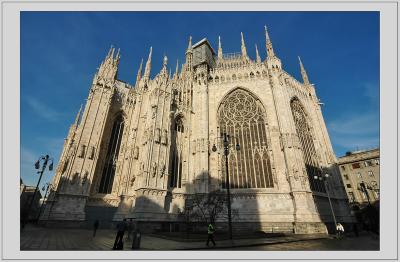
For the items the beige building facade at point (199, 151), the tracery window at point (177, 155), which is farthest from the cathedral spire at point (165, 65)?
the tracery window at point (177, 155)

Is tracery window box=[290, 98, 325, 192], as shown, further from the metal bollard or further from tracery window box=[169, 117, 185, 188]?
the metal bollard

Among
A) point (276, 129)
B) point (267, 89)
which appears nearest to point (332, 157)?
point (276, 129)

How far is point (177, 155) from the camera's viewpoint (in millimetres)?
26938

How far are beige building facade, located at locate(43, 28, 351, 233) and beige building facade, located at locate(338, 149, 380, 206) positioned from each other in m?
23.0

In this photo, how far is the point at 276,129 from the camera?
1052 inches

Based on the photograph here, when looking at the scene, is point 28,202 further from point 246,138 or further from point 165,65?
point 246,138

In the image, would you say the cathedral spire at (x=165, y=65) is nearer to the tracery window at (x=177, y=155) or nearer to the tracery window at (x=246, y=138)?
the tracery window at (x=177, y=155)

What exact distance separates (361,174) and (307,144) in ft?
92.2

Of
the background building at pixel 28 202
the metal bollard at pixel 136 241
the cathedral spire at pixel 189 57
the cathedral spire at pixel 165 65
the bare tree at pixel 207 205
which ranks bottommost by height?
the metal bollard at pixel 136 241

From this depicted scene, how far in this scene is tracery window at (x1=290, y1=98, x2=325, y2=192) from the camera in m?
26.3

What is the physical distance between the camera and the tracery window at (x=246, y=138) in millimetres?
24969

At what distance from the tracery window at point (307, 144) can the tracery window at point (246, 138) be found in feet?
17.8

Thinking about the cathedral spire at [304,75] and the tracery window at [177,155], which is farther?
the cathedral spire at [304,75]

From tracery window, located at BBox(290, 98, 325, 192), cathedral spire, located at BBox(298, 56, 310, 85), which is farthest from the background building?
cathedral spire, located at BBox(298, 56, 310, 85)
